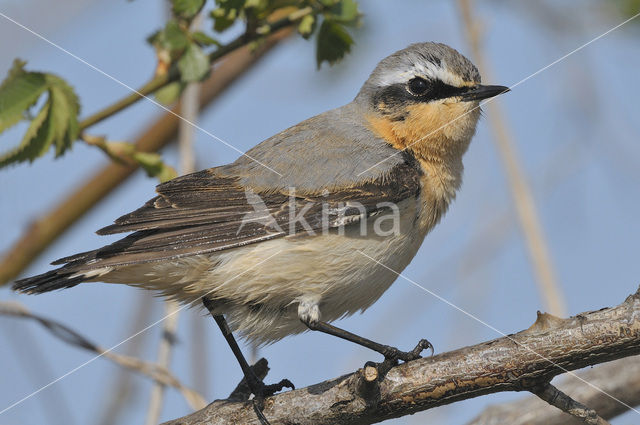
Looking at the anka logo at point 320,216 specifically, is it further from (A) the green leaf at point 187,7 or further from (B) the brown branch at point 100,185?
(A) the green leaf at point 187,7

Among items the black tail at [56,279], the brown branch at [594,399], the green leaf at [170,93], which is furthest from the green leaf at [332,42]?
the brown branch at [594,399]

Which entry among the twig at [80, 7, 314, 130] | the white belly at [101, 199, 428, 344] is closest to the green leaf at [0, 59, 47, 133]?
the twig at [80, 7, 314, 130]

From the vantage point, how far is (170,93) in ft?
12.3

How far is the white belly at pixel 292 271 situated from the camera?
3662mm

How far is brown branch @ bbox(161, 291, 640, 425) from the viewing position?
9.20ft

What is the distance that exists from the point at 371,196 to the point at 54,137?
5.05 feet

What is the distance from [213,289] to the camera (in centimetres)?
375

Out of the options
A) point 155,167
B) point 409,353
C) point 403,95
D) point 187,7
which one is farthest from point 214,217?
point 403,95

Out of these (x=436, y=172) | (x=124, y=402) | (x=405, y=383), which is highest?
(x=436, y=172)

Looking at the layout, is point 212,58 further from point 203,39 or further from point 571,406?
point 571,406

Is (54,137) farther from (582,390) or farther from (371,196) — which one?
(582,390)

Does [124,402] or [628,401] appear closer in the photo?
[628,401]

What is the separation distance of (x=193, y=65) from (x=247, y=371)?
1.56 metres

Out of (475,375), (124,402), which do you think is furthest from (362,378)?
(124,402)
